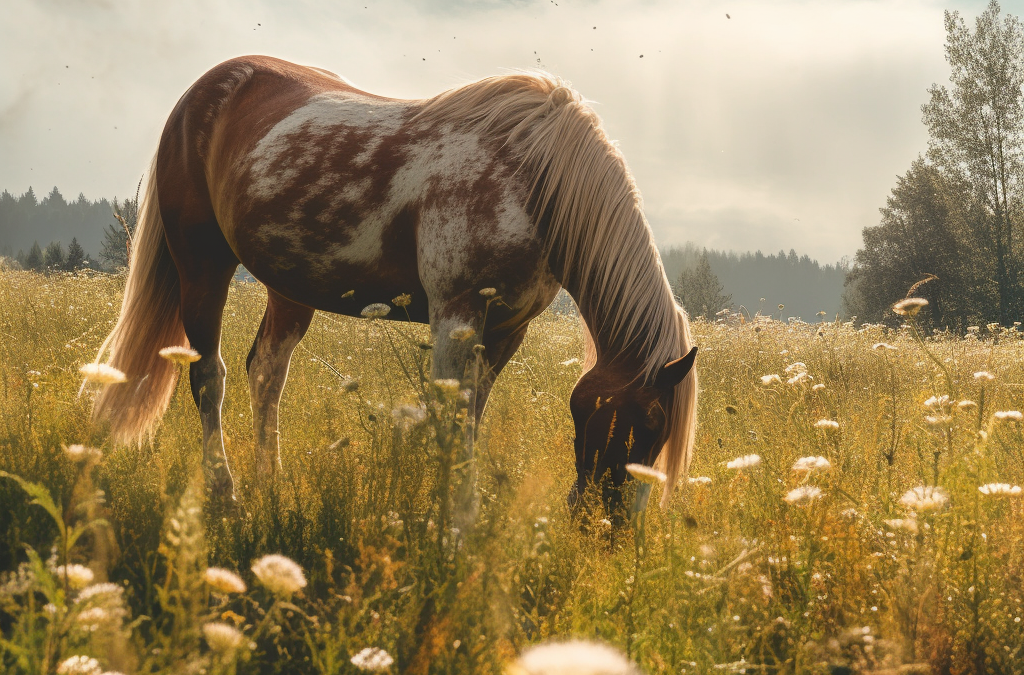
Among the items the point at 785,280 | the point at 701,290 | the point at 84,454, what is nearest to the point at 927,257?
the point at 701,290

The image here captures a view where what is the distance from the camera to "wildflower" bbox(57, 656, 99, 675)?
1103mm

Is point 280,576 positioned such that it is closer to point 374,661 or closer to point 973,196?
point 374,661

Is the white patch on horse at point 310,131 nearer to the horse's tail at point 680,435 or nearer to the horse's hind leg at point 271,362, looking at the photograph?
the horse's hind leg at point 271,362

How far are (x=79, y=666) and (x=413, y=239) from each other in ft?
7.13

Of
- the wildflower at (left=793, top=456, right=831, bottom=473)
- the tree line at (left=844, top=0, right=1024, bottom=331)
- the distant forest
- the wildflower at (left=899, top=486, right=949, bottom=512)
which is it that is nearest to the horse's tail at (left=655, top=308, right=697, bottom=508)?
the wildflower at (left=793, top=456, right=831, bottom=473)

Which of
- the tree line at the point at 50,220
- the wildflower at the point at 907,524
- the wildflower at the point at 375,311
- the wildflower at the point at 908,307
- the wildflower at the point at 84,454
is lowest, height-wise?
the wildflower at the point at 907,524

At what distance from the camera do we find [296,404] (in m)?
4.58

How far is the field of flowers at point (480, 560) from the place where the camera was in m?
1.33

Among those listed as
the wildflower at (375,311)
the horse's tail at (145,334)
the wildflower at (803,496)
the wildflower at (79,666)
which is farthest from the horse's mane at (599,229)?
the horse's tail at (145,334)

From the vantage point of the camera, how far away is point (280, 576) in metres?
1.18

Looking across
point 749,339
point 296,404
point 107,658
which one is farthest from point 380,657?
point 749,339

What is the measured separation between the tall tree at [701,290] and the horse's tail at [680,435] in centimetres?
4637

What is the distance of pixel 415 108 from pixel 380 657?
2675mm

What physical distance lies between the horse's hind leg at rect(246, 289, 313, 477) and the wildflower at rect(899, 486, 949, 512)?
3.03 m
